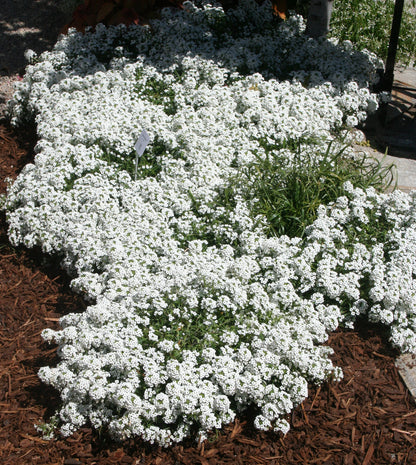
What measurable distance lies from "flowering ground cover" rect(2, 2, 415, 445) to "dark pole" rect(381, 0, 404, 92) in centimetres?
33

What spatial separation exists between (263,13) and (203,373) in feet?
20.6

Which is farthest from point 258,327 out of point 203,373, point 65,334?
point 65,334

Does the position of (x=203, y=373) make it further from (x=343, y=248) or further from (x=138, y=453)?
(x=343, y=248)

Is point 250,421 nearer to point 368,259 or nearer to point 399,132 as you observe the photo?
point 368,259

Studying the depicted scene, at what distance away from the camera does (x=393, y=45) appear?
711 cm

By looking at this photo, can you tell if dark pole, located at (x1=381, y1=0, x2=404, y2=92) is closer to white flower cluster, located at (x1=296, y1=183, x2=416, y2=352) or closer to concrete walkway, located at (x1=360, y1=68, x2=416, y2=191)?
concrete walkway, located at (x1=360, y1=68, x2=416, y2=191)

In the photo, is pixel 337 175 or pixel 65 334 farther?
pixel 337 175

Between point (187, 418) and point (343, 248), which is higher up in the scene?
point (343, 248)

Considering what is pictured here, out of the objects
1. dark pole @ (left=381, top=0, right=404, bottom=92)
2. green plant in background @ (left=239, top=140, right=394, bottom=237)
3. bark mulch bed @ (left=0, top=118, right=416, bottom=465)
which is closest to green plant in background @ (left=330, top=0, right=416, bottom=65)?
dark pole @ (left=381, top=0, right=404, bottom=92)

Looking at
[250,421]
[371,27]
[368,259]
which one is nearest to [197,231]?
[368,259]

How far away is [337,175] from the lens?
5.36 m

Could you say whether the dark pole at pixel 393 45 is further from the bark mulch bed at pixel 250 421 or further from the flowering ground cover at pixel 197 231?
the bark mulch bed at pixel 250 421

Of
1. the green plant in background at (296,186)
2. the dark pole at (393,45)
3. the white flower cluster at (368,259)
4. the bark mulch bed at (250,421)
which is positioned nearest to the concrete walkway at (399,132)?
the dark pole at (393,45)

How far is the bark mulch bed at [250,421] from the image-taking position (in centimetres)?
369
